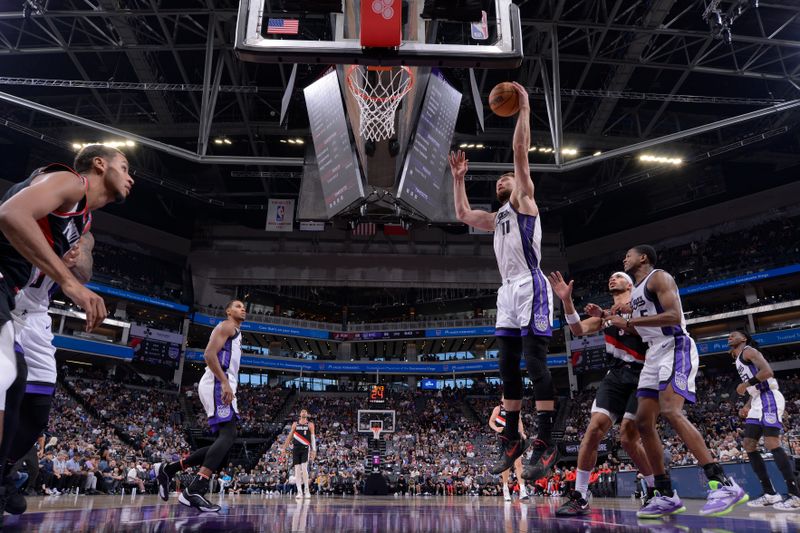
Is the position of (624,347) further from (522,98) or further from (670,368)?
(522,98)

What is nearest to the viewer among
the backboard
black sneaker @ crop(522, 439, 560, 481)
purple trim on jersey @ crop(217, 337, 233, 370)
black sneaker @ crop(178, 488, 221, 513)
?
black sneaker @ crop(522, 439, 560, 481)

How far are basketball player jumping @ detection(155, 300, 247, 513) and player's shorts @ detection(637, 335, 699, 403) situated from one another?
4.05 meters

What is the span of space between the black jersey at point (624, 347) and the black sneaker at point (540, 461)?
4.69 ft

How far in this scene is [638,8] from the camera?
56.4ft

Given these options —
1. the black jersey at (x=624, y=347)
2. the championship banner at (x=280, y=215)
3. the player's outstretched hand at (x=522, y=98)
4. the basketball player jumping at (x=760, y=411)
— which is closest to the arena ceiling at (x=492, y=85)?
the championship banner at (x=280, y=215)

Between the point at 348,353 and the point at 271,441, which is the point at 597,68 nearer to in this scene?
the point at 271,441

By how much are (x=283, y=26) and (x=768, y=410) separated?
8307mm

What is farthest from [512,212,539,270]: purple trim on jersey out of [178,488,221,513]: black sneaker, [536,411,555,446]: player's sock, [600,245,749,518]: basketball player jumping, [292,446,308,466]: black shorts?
[292,446,308,466]: black shorts

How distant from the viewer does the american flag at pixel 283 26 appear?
702 cm

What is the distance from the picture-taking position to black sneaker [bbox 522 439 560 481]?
3.95 metres

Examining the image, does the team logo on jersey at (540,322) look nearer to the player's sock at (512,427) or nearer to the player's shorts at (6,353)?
the player's sock at (512,427)

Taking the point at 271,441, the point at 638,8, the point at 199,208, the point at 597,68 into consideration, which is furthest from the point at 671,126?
the point at 199,208

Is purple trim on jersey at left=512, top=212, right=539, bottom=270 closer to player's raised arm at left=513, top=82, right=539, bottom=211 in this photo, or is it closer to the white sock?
player's raised arm at left=513, top=82, right=539, bottom=211

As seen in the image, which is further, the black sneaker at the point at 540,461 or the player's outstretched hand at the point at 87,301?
the black sneaker at the point at 540,461
